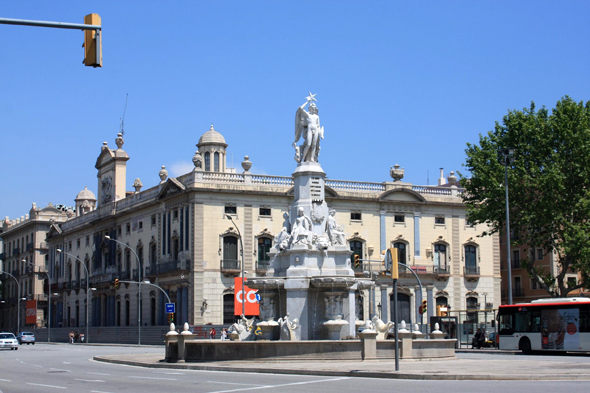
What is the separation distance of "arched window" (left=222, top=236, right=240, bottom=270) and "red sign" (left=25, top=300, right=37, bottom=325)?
3853 centimetres

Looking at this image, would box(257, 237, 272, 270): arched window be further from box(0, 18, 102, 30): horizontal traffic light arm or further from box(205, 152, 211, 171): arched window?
box(0, 18, 102, 30): horizontal traffic light arm

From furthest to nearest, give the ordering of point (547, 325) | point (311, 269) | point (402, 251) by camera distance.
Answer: point (402, 251), point (547, 325), point (311, 269)

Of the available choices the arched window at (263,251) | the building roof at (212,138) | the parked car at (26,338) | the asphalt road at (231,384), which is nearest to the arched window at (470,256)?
the arched window at (263,251)

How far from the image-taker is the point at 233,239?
62.3 meters

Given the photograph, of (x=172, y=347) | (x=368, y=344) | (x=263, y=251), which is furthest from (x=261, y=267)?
(x=368, y=344)

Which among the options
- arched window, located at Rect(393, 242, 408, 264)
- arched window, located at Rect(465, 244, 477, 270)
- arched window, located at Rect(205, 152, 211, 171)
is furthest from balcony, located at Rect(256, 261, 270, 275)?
arched window, located at Rect(465, 244, 477, 270)

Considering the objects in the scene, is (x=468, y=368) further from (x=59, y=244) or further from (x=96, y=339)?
(x=59, y=244)

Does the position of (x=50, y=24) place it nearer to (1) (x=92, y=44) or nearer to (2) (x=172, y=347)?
(1) (x=92, y=44)

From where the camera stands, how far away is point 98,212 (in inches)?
3108

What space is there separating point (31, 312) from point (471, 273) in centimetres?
4930

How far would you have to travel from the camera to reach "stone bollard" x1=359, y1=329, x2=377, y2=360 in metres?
26.8

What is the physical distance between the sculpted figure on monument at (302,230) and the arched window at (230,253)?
3166 cm

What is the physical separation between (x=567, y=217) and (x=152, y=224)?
32812 millimetres

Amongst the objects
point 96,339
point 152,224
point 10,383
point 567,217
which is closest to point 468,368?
point 10,383
